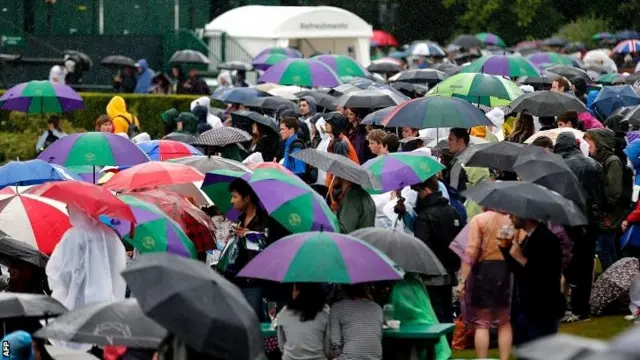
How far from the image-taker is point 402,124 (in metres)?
15.4

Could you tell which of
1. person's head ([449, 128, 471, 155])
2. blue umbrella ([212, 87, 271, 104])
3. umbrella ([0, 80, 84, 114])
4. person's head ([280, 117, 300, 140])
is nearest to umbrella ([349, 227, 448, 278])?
person's head ([449, 128, 471, 155])

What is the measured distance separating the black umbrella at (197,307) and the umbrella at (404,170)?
14.0 feet

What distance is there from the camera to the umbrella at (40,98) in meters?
20.9

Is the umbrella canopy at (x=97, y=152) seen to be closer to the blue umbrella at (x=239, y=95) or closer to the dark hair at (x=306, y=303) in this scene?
the dark hair at (x=306, y=303)

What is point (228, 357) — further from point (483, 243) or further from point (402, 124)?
point (402, 124)

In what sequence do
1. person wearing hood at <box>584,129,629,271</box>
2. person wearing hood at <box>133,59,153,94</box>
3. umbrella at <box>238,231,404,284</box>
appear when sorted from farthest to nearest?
1. person wearing hood at <box>133,59,153,94</box>
2. person wearing hood at <box>584,129,629,271</box>
3. umbrella at <box>238,231,404,284</box>

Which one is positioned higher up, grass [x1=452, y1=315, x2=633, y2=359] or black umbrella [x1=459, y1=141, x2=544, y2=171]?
black umbrella [x1=459, y1=141, x2=544, y2=171]

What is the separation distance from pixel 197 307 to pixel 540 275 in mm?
2853

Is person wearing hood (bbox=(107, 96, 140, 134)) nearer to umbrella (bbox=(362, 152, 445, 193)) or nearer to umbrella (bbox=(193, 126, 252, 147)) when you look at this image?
umbrella (bbox=(193, 126, 252, 147))

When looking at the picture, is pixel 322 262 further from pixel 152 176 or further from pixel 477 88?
pixel 477 88

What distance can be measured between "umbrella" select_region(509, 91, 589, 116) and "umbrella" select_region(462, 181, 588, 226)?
5498 mm

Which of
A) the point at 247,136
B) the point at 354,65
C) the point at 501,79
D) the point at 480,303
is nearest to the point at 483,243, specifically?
the point at 480,303

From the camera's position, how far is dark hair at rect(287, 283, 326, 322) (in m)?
10.6

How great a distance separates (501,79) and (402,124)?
2954mm
